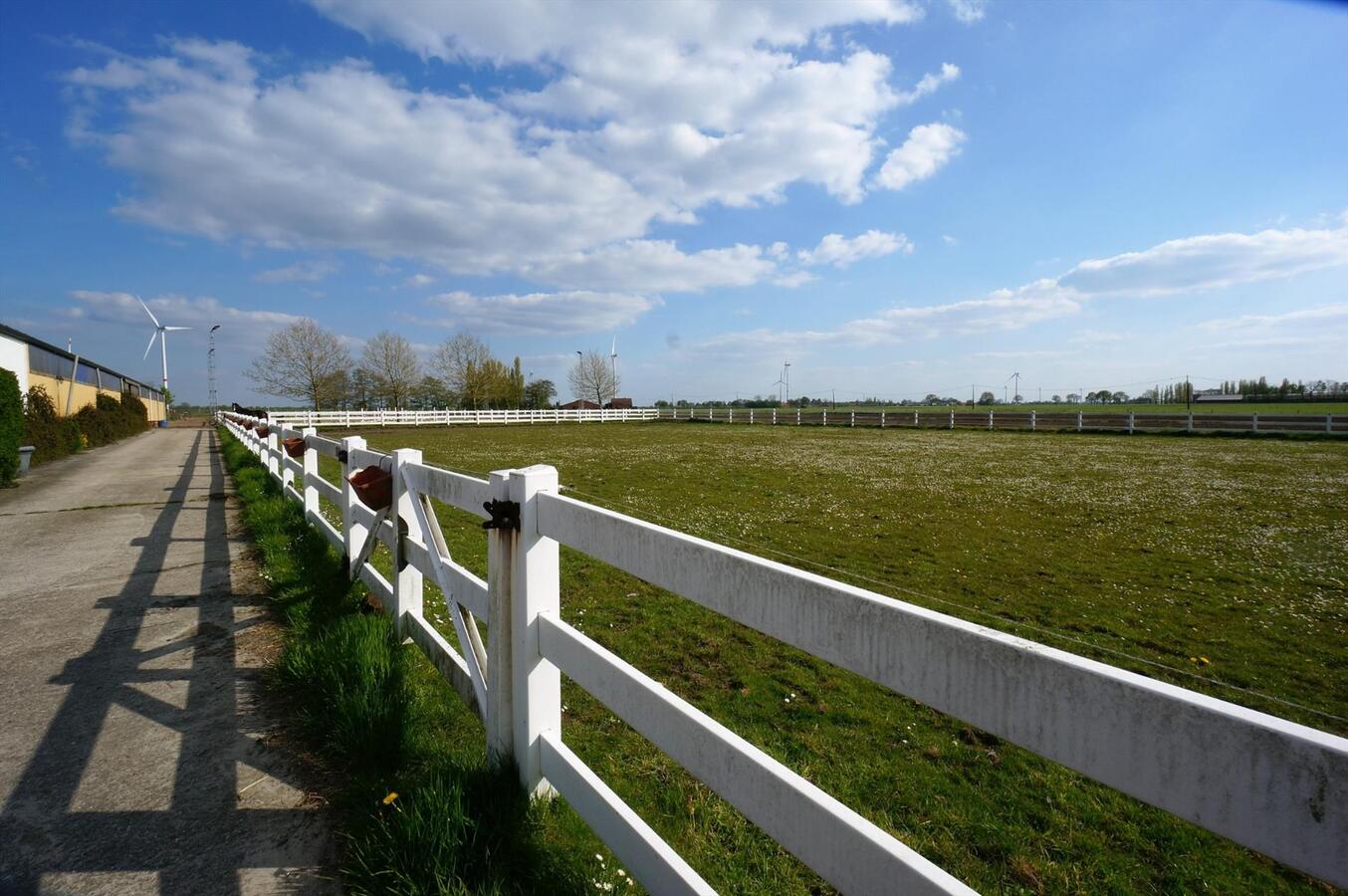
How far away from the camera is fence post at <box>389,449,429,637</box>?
4.51m

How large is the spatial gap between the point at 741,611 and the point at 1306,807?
1.21 m

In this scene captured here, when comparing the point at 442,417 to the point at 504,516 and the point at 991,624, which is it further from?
the point at 504,516

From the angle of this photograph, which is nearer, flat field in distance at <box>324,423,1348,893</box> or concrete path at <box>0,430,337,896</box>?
concrete path at <box>0,430,337,896</box>

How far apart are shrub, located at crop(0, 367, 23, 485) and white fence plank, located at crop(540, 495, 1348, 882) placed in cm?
1854

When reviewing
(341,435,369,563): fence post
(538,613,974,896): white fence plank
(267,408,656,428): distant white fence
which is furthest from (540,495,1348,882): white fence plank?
(267,408,656,428): distant white fence

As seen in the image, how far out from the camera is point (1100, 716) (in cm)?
118

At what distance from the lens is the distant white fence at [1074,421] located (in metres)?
31.3

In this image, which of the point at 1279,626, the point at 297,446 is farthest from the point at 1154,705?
the point at 297,446

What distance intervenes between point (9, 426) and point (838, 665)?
63.6 ft

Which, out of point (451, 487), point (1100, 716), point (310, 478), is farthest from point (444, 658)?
point (310, 478)

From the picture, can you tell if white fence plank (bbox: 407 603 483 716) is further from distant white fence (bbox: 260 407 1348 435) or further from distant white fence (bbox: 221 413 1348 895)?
distant white fence (bbox: 260 407 1348 435)

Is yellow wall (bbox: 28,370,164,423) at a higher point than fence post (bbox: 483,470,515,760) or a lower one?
higher

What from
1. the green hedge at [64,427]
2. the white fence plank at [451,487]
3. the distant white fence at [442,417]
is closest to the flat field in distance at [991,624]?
the white fence plank at [451,487]

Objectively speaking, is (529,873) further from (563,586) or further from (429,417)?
(429,417)
